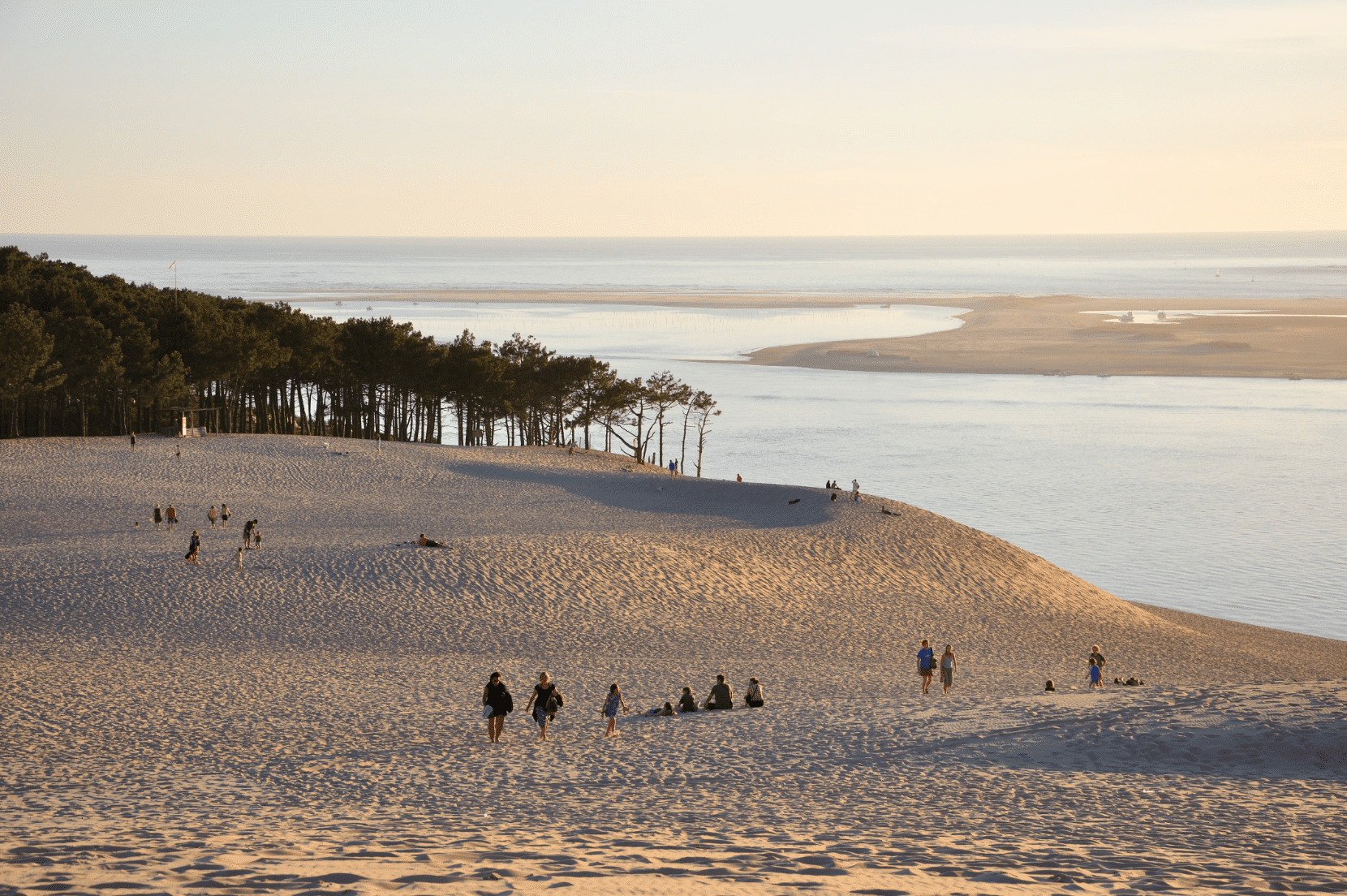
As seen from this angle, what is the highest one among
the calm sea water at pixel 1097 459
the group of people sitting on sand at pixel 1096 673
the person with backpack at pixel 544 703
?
the calm sea water at pixel 1097 459

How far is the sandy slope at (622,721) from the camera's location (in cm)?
1238

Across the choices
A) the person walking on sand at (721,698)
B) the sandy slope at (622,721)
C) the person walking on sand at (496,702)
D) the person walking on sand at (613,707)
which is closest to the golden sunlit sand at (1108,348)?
the sandy slope at (622,721)

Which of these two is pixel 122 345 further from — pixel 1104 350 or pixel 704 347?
pixel 1104 350

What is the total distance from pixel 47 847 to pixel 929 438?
72.0 m

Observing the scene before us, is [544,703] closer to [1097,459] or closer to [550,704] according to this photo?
[550,704]

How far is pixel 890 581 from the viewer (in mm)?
36562

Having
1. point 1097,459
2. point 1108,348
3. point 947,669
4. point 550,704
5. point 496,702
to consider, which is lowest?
point 947,669

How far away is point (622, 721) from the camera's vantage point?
2147 centimetres

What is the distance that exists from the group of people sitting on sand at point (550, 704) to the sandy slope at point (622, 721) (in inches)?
18.7

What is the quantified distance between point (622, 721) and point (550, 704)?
9.26 feet

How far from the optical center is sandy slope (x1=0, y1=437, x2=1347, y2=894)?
1238 centimetres

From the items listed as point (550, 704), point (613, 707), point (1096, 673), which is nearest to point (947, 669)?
point (1096, 673)

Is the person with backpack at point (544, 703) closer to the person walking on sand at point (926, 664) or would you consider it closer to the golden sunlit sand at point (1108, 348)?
the person walking on sand at point (926, 664)

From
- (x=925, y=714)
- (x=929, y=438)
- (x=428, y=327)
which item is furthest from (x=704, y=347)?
(x=925, y=714)
